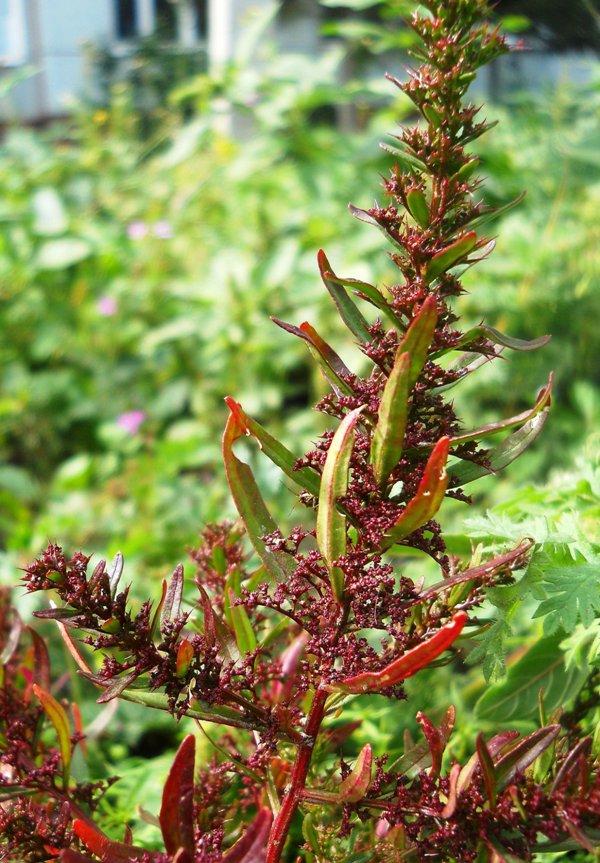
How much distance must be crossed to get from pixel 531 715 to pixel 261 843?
451 millimetres

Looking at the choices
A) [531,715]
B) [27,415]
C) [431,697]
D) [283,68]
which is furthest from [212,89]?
[531,715]

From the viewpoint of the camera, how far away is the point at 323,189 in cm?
325

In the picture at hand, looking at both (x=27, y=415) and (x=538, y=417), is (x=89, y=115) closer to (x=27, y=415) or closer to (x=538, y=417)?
(x=27, y=415)

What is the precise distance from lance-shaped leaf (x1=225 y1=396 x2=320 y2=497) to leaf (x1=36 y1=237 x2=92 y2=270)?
3076 millimetres

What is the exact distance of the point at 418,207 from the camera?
1.89 ft

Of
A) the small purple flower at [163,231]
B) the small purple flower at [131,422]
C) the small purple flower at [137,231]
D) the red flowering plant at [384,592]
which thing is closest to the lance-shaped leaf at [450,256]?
the red flowering plant at [384,592]

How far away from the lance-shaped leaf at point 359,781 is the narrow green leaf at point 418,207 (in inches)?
13.3

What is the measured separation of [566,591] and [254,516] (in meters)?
0.25

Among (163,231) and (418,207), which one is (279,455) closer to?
(418,207)

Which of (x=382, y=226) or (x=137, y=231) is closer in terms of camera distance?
(x=382, y=226)

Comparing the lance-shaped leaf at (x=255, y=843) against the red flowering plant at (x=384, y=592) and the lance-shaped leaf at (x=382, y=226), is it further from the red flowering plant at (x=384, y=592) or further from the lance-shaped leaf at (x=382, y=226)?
the lance-shaped leaf at (x=382, y=226)

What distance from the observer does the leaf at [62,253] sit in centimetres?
348

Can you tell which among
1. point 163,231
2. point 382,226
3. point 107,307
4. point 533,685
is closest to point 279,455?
point 382,226

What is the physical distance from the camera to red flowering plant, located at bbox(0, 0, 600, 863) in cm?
53
